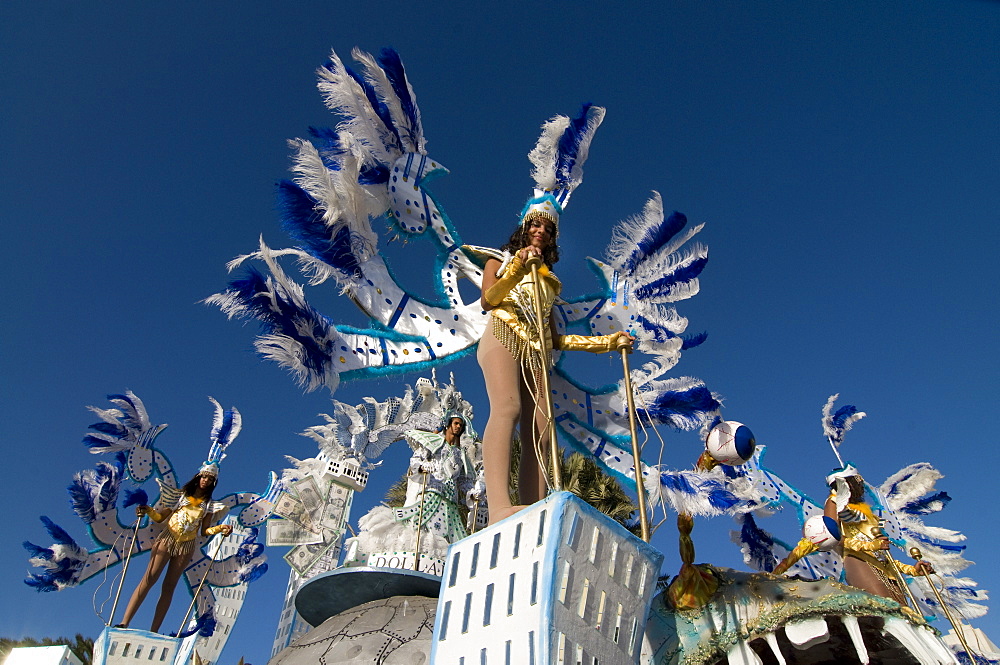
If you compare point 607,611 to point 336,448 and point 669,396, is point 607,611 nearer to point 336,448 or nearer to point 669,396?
point 669,396

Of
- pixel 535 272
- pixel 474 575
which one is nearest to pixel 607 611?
pixel 474 575

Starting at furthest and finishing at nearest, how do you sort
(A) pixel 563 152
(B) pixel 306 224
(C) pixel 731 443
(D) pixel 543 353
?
(A) pixel 563 152
(C) pixel 731 443
(B) pixel 306 224
(D) pixel 543 353

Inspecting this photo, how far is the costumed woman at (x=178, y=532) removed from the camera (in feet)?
19.3

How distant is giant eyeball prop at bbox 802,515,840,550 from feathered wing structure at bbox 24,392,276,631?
5.55m

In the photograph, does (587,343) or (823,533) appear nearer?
(587,343)

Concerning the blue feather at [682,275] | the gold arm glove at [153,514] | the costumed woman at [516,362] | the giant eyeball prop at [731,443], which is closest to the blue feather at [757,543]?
the giant eyeball prop at [731,443]

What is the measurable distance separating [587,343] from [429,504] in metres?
2.20

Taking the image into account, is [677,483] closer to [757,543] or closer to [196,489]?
[757,543]

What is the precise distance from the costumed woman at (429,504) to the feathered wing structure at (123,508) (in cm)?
232

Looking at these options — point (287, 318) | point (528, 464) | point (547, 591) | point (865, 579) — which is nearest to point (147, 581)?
point (287, 318)

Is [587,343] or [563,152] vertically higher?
[563,152]

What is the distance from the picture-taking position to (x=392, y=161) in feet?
14.5

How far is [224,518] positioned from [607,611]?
18.0ft

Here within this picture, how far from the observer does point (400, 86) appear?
447 cm
